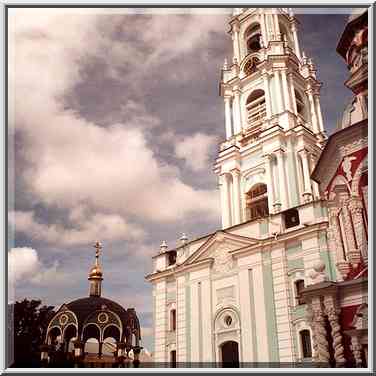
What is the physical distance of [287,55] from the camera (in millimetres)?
11750

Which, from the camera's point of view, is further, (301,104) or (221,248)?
(301,104)

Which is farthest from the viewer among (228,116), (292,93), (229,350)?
(228,116)

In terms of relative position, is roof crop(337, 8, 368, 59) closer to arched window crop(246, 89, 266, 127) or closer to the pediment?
the pediment

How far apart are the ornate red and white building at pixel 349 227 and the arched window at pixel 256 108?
18.7ft

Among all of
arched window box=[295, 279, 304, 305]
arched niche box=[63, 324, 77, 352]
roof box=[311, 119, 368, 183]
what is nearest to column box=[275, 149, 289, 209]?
arched window box=[295, 279, 304, 305]

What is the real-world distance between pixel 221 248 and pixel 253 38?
21.7 feet

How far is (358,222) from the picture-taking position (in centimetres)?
530

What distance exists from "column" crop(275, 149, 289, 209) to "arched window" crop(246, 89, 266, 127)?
1.35 m

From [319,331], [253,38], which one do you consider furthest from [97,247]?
[253,38]

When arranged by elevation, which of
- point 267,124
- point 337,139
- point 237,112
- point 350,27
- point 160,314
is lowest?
point 160,314

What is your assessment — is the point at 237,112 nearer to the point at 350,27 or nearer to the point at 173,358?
the point at 350,27

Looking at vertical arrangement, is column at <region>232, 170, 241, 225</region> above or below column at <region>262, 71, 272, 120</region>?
below

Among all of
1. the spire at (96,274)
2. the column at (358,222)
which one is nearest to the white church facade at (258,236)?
the column at (358,222)

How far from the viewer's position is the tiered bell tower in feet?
34.8
